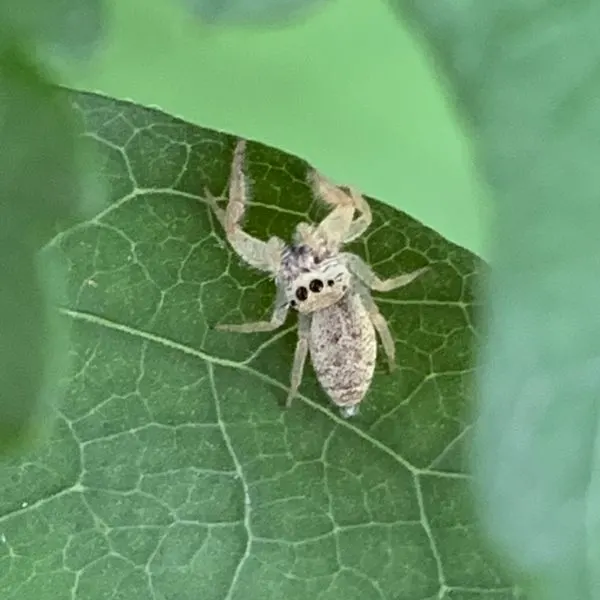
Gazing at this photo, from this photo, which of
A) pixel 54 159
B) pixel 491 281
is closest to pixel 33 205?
pixel 54 159

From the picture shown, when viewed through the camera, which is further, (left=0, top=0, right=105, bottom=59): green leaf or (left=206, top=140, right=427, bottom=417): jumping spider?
(left=206, top=140, right=427, bottom=417): jumping spider

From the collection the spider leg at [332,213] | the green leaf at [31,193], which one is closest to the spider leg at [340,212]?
the spider leg at [332,213]

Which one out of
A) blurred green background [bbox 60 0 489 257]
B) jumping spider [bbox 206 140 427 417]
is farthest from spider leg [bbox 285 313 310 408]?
blurred green background [bbox 60 0 489 257]

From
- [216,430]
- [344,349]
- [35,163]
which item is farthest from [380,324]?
[35,163]

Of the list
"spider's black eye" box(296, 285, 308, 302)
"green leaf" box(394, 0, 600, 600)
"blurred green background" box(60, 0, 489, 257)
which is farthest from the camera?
"spider's black eye" box(296, 285, 308, 302)

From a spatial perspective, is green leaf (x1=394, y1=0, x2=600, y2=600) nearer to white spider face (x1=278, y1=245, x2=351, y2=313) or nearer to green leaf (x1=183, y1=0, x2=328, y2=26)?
green leaf (x1=183, y1=0, x2=328, y2=26)

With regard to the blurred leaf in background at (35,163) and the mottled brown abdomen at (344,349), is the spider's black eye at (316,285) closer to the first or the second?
the mottled brown abdomen at (344,349)
